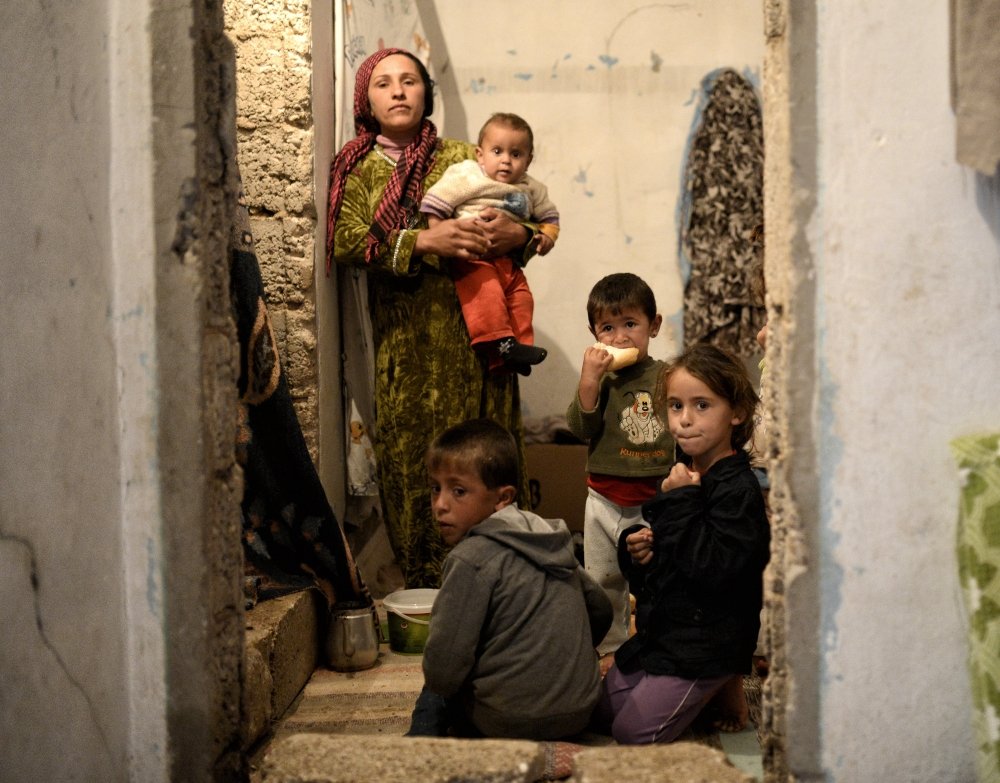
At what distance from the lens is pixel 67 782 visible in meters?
2.11

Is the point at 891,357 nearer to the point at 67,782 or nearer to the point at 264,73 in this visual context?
the point at 67,782

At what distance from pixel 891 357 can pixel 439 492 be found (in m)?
1.31

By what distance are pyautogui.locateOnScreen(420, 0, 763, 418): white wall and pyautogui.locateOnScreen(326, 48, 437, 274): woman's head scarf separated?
3.81 feet

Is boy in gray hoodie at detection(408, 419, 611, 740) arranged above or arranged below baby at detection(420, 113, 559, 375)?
below

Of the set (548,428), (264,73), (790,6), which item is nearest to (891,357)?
(790,6)

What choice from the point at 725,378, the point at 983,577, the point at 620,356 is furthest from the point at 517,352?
the point at 983,577

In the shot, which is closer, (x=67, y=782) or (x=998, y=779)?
(x=998, y=779)

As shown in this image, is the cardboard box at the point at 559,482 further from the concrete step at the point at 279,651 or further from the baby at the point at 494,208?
the concrete step at the point at 279,651

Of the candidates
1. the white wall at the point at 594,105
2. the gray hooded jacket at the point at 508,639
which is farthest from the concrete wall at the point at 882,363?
the white wall at the point at 594,105

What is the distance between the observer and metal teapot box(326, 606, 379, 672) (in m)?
3.49

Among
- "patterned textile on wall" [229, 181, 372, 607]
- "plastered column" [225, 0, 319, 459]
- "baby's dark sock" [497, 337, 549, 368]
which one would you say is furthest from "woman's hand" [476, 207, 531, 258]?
"patterned textile on wall" [229, 181, 372, 607]

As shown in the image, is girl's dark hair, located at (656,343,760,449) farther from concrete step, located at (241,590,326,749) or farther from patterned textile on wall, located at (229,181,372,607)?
concrete step, located at (241,590,326,749)

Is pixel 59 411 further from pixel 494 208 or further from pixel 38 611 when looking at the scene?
pixel 494 208

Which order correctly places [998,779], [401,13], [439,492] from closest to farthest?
[998,779] < [439,492] < [401,13]
